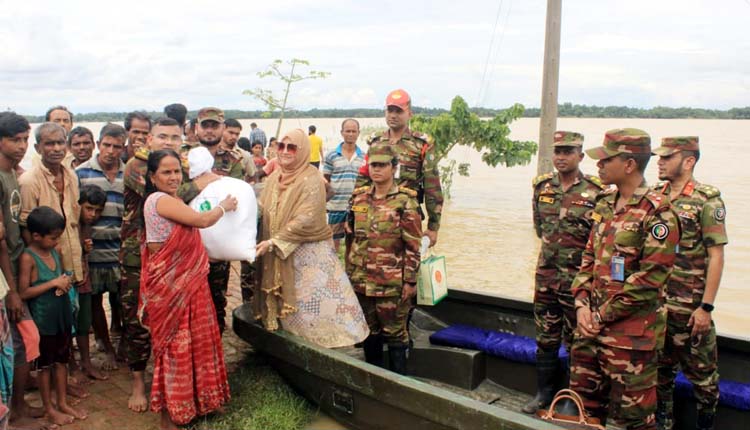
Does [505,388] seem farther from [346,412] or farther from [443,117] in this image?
[443,117]

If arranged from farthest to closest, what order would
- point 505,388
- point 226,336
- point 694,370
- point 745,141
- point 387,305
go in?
point 745,141 → point 226,336 → point 505,388 → point 387,305 → point 694,370

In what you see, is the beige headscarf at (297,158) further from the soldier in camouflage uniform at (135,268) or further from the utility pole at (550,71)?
the utility pole at (550,71)

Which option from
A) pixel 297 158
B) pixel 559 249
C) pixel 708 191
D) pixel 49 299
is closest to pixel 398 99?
pixel 297 158

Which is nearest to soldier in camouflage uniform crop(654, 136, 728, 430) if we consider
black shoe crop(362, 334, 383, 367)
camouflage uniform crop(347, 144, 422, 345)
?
camouflage uniform crop(347, 144, 422, 345)

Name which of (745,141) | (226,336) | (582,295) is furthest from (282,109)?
(745,141)

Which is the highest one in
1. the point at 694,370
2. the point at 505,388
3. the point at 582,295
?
the point at 582,295

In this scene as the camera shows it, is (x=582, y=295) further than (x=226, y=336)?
No

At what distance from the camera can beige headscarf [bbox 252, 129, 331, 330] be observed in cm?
383

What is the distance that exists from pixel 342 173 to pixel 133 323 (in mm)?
2664

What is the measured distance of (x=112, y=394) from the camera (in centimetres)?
412

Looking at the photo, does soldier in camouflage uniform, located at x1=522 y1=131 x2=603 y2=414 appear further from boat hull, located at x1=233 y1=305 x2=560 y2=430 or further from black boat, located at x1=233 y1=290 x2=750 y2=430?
boat hull, located at x1=233 y1=305 x2=560 y2=430

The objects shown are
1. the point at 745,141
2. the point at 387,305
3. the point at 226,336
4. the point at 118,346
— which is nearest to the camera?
the point at 387,305

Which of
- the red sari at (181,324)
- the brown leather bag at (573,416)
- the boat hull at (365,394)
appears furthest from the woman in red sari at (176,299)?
the brown leather bag at (573,416)

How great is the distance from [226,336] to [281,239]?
1.93 meters
